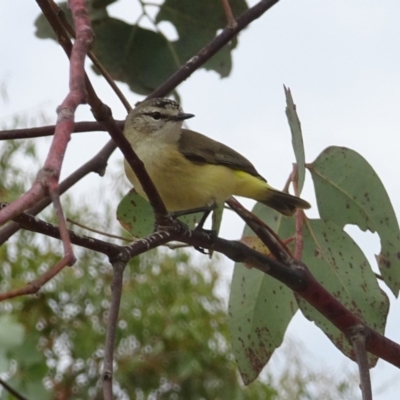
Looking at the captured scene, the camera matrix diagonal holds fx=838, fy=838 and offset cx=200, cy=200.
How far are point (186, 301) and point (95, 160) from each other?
351cm

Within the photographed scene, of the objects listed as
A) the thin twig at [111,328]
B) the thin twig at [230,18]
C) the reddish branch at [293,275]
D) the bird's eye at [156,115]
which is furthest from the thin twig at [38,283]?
the bird's eye at [156,115]

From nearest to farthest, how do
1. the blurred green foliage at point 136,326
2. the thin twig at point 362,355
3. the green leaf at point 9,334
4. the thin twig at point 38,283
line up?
the thin twig at point 38,283 → the thin twig at point 362,355 → the green leaf at point 9,334 → the blurred green foliage at point 136,326

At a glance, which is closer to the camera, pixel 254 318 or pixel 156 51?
pixel 254 318

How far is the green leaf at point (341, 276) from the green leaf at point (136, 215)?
0.24 meters

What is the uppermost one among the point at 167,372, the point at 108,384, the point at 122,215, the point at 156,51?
the point at 167,372

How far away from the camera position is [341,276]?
3.87 ft

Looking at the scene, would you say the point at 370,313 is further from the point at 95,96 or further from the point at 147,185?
the point at 95,96

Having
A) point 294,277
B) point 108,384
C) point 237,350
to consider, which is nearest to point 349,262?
point 237,350

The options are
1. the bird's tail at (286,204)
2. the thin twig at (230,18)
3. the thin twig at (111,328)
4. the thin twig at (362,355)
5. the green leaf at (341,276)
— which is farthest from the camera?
the bird's tail at (286,204)

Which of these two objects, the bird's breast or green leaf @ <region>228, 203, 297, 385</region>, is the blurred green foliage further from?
green leaf @ <region>228, 203, 297, 385</region>

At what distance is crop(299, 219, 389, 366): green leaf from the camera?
113 centimetres

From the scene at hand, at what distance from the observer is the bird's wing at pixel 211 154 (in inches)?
61.4

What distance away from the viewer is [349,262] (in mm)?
1183

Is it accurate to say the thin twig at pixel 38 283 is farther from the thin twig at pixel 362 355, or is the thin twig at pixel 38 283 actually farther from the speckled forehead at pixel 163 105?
the speckled forehead at pixel 163 105
